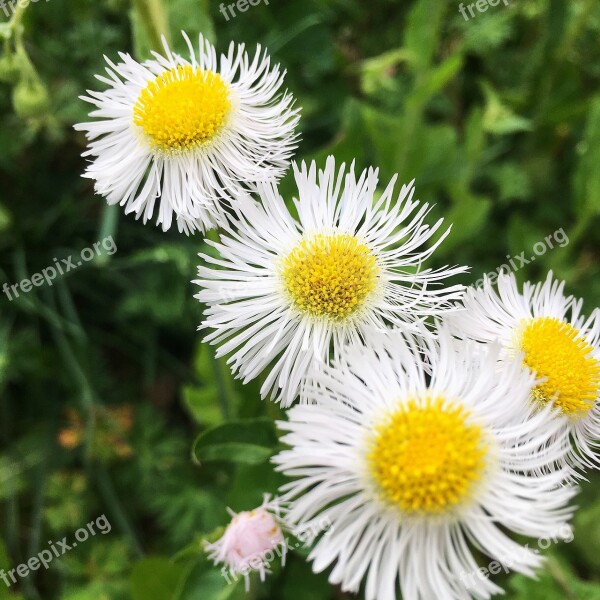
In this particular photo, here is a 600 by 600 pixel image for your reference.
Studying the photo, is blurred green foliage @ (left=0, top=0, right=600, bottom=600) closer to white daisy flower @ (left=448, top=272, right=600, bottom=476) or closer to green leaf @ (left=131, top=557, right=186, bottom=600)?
green leaf @ (left=131, top=557, right=186, bottom=600)

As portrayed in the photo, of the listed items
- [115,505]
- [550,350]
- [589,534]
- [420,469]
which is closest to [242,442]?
[420,469]

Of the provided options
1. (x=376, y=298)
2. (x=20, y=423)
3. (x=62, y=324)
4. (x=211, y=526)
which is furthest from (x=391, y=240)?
(x=20, y=423)

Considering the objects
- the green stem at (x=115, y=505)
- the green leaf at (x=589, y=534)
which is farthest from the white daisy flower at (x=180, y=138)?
the green leaf at (x=589, y=534)

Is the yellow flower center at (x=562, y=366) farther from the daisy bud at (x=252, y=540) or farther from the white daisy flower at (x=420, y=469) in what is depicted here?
the daisy bud at (x=252, y=540)

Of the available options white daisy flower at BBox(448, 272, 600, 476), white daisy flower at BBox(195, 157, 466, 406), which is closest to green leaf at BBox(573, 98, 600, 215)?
white daisy flower at BBox(448, 272, 600, 476)

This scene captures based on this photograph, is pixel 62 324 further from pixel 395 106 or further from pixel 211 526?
pixel 395 106
